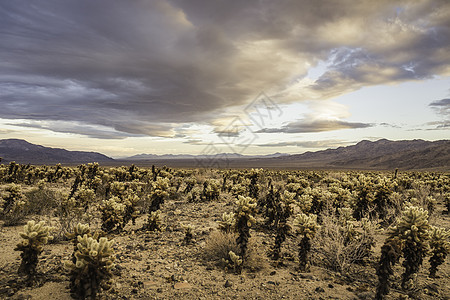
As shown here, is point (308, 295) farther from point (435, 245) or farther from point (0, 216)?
point (0, 216)

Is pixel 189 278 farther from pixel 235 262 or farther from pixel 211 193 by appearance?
pixel 211 193

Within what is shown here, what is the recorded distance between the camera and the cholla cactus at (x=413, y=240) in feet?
15.1

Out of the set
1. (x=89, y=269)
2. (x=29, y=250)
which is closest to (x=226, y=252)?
(x=89, y=269)

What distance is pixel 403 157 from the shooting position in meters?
102

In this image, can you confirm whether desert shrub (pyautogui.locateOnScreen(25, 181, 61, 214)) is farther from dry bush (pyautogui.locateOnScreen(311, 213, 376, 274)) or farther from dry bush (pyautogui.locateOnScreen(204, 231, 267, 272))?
dry bush (pyautogui.locateOnScreen(311, 213, 376, 274))

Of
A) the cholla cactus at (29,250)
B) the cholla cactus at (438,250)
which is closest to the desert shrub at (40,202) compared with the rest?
the cholla cactus at (29,250)

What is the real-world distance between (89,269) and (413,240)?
19.9 ft

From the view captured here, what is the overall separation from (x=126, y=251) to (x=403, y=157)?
Result: 127m

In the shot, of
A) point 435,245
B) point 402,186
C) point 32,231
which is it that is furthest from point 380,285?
point 402,186

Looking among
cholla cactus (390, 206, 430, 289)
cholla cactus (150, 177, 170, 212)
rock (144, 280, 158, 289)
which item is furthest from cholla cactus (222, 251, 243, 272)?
cholla cactus (150, 177, 170, 212)

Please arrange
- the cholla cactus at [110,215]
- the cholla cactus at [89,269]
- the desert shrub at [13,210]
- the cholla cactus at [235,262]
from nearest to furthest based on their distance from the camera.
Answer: the cholla cactus at [89,269] → the cholla cactus at [235,262] → the cholla cactus at [110,215] → the desert shrub at [13,210]

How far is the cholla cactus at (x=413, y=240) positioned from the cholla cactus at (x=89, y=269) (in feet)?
18.4

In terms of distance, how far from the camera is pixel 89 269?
3.50 m

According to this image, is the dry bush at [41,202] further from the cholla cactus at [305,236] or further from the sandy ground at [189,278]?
the cholla cactus at [305,236]
